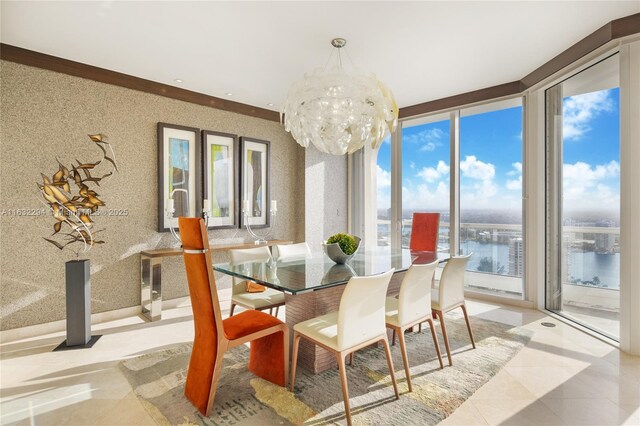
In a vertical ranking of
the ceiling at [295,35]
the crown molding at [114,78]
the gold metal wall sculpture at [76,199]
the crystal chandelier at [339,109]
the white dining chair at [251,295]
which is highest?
the ceiling at [295,35]

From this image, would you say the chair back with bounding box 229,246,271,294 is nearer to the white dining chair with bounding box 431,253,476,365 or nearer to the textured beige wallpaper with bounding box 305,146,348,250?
the white dining chair with bounding box 431,253,476,365

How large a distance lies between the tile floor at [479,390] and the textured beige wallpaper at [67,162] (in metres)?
0.47

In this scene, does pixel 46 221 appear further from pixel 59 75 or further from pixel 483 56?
pixel 483 56

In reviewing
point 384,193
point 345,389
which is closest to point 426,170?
point 384,193

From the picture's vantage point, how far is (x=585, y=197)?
3422 mm

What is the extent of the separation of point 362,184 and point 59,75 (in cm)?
432

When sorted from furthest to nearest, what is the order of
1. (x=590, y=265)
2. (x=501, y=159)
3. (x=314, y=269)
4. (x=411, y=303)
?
(x=501, y=159) < (x=590, y=265) < (x=314, y=269) < (x=411, y=303)

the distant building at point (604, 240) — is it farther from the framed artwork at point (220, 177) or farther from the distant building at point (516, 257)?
the framed artwork at point (220, 177)

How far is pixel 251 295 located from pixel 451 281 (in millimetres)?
1751

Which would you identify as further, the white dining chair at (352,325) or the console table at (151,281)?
the console table at (151,281)

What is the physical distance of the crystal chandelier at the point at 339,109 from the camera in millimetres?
2766

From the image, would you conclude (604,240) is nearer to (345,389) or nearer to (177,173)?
(345,389)

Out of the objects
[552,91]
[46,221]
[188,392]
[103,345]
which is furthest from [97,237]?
[552,91]

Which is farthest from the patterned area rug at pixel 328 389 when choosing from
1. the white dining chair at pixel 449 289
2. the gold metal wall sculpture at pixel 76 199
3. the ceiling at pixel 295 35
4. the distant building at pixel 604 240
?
the ceiling at pixel 295 35
